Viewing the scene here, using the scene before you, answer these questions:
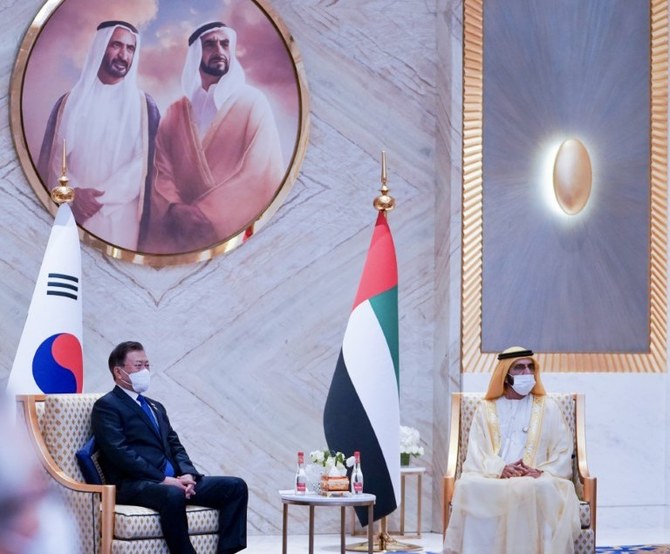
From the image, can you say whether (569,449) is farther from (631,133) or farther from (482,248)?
(631,133)

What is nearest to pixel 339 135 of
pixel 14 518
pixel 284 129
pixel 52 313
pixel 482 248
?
pixel 284 129

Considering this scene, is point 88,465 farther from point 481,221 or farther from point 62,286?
point 481,221

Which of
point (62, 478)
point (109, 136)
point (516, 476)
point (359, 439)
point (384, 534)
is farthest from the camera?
point (109, 136)

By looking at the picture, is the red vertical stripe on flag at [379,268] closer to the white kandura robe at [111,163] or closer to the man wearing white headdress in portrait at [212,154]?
the man wearing white headdress in portrait at [212,154]

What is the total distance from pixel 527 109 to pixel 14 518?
5409 mm

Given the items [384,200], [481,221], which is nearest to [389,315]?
[384,200]

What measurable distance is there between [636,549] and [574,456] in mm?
1243

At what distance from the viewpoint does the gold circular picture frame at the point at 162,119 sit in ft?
30.2

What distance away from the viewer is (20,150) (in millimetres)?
9133

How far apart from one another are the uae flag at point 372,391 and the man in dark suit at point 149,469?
4.34 feet

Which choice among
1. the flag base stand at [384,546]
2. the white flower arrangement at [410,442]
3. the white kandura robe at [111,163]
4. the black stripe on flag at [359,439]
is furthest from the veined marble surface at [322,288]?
the black stripe on flag at [359,439]

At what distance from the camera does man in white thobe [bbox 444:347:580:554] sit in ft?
24.6

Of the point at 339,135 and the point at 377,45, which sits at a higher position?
the point at 377,45

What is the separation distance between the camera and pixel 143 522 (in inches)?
277
